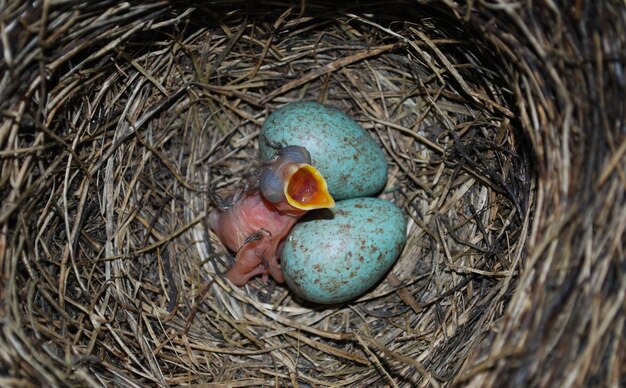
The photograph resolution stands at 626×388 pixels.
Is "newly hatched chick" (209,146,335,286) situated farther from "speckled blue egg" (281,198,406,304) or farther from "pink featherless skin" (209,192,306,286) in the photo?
"speckled blue egg" (281,198,406,304)

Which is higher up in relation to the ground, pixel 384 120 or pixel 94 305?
pixel 384 120

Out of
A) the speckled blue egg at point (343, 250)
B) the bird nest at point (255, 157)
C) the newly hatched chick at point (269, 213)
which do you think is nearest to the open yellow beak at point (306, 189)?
the newly hatched chick at point (269, 213)

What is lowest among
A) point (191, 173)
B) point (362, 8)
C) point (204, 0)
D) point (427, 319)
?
point (427, 319)

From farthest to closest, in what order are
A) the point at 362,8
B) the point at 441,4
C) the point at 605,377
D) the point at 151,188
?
the point at 151,188 < the point at 362,8 < the point at 441,4 < the point at 605,377

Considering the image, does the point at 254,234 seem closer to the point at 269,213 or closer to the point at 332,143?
the point at 269,213

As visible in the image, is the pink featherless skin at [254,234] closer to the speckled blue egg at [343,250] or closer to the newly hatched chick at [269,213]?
the newly hatched chick at [269,213]

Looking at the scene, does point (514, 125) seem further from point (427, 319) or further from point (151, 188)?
point (151, 188)

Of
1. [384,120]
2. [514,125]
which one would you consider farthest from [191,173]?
[514,125]
